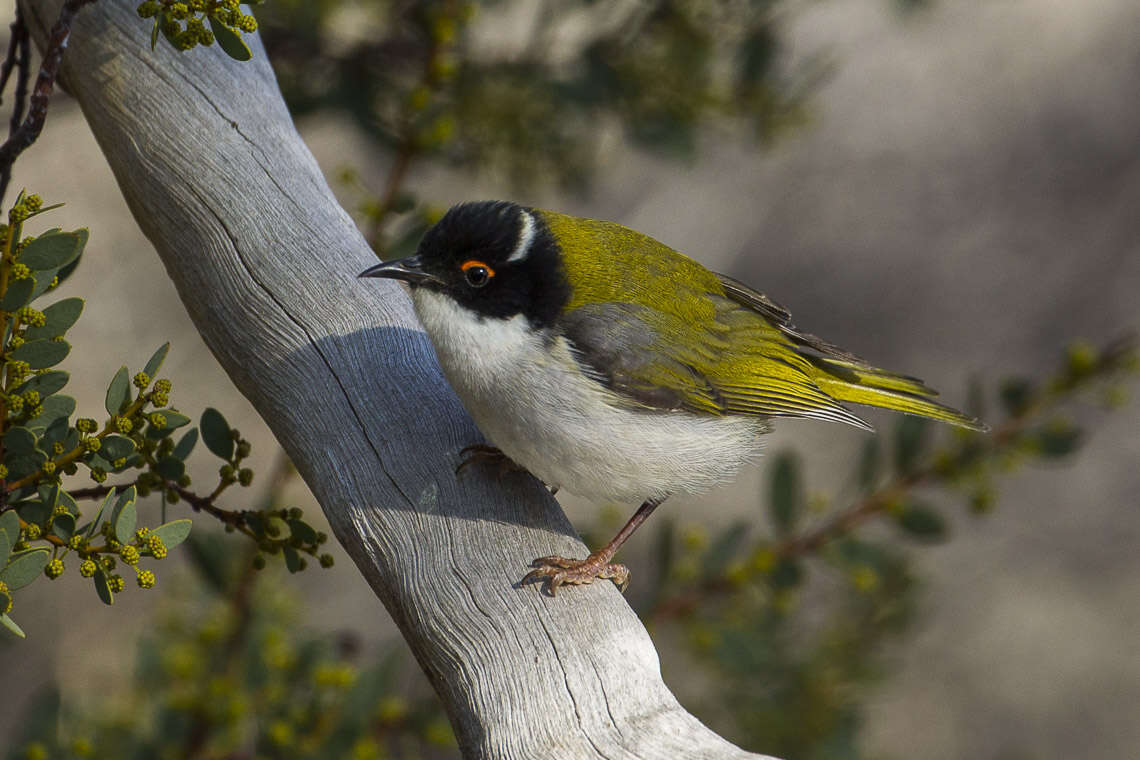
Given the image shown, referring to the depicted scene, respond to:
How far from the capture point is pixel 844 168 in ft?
34.4

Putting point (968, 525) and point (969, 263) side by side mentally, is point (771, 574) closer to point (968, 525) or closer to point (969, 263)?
point (968, 525)

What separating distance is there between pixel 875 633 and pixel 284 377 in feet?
9.17

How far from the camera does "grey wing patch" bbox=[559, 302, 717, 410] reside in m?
3.23

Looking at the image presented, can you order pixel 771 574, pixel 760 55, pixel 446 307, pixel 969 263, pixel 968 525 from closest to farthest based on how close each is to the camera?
1. pixel 446 307
2. pixel 771 574
3. pixel 760 55
4. pixel 968 525
5. pixel 969 263

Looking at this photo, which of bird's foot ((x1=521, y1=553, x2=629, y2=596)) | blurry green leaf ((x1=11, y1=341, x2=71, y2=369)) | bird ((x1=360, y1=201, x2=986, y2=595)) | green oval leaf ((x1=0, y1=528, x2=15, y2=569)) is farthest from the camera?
bird ((x1=360, y1=201, x2=986, y2=595))

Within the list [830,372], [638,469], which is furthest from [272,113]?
[830,372]

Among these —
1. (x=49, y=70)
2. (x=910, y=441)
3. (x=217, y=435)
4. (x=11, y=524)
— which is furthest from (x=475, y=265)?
(x=910, y=441)

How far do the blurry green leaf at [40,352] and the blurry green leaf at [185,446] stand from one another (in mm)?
440

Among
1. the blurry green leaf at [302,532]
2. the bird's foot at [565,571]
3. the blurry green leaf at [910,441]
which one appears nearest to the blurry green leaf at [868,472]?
the blurry green leaf at [910,441]

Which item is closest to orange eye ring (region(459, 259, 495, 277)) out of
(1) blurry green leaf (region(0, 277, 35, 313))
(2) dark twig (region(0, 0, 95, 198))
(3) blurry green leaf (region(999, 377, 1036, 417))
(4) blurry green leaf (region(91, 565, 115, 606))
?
(2) dark twig (region(0, 0, 95, 198))

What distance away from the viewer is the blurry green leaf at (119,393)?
2330 mm

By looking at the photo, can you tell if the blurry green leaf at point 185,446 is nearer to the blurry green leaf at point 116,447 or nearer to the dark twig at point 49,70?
the blurry green leaf at point 116,447

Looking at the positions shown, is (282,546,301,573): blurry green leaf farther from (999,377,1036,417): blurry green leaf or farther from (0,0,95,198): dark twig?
(999,377,1036,417): blurry green leaf

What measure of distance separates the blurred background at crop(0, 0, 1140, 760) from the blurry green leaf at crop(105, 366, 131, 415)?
1302mm
